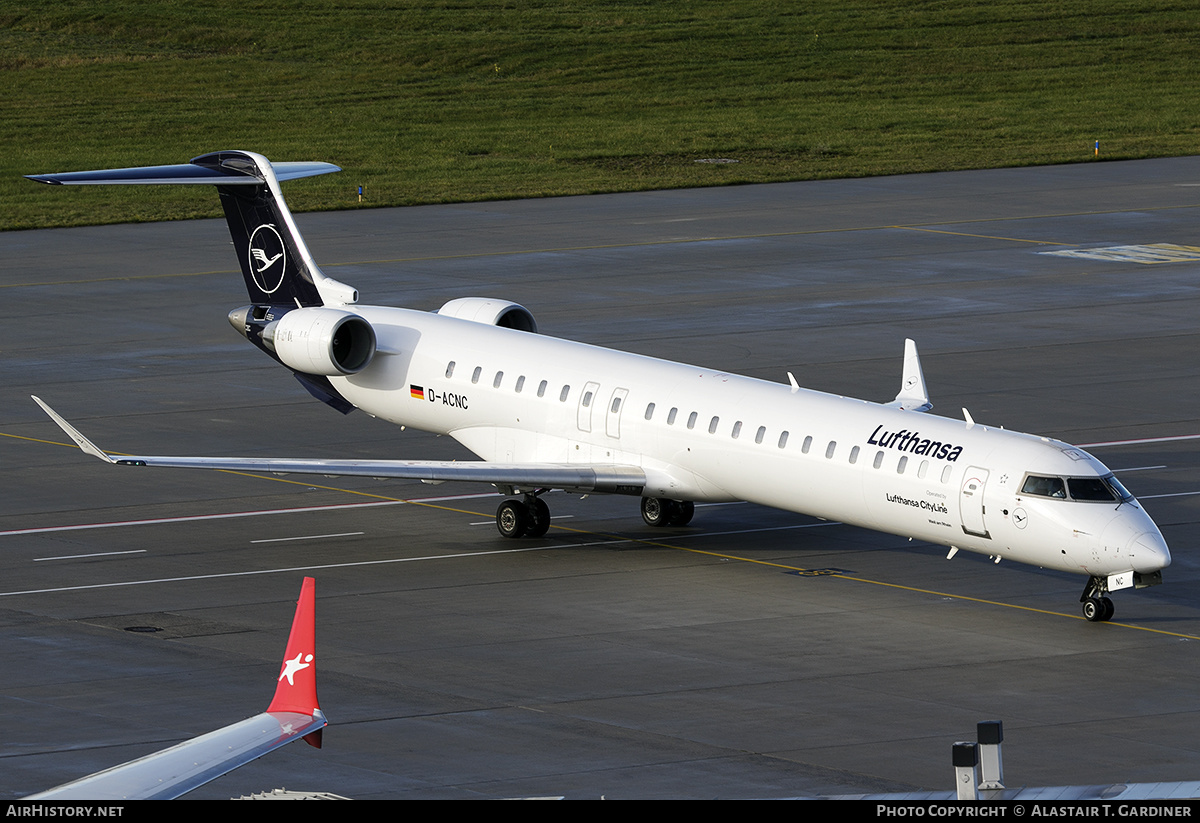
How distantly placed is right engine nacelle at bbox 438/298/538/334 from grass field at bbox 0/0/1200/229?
101ft

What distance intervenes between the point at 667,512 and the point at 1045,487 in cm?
685

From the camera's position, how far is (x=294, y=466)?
2697cm

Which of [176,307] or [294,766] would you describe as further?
[176,307]

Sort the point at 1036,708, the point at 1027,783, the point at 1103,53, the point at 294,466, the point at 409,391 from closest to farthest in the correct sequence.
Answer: the point at 1027,783
the point at 1036,708
the point at 294,466
the point at 409,391
the point at 1103,53

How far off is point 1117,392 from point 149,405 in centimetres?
1830

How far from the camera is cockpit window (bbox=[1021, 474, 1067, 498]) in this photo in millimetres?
23625

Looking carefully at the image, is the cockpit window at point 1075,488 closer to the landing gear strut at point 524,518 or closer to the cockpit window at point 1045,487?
the cockpit window at point 1045,487

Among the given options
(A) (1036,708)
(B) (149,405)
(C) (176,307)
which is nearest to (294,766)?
(A) (1036,708)

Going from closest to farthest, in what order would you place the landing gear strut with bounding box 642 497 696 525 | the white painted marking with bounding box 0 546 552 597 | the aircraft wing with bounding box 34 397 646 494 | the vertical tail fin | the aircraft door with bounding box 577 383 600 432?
the white painted marking with bounding box 0 546 552 597, the aircraft wing with bounding box 34 397 646 494, the aircraft door with bounding box 577 383 600 432, the landing gear strut with bounding box 642 497 696 525, the vertical tail fin

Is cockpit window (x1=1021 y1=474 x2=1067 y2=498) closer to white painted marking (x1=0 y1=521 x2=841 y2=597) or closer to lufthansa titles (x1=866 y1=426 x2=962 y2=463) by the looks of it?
lufthansa titles (x1=866 y1=426 x2=962 y2=463)

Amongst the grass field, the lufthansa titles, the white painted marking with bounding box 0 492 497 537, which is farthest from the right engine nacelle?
the grass field

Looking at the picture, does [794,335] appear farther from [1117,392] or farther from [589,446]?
[589,446]

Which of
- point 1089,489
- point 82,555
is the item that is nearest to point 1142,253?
point 1089,489

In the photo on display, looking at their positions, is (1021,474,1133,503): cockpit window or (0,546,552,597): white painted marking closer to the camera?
(1021,474,1133,503): cockpit window
